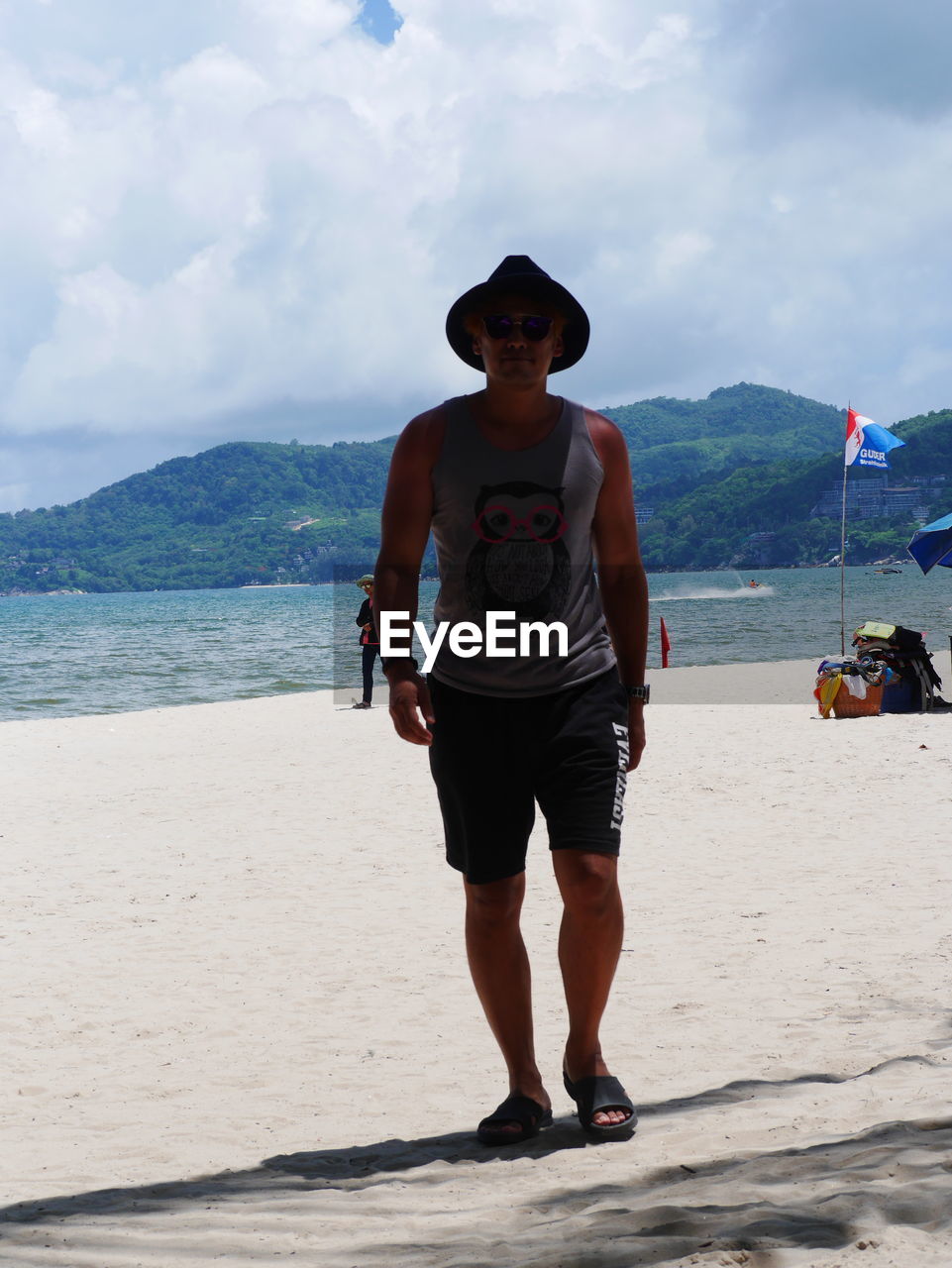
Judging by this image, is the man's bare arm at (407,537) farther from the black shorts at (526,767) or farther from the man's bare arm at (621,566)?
the man's bare arm at (621,566)

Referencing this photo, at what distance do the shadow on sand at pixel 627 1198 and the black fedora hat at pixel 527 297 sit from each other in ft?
6.01

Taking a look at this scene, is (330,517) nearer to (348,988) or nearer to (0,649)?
(0,649)

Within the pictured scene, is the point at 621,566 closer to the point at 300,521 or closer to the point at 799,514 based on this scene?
the point at 799,514

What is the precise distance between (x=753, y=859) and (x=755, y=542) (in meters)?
147

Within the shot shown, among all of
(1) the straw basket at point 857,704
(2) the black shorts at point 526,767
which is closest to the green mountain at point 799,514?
(1) the straw basket at point 857,704

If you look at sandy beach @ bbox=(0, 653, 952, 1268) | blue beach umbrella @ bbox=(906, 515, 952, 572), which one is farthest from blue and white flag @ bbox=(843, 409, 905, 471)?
sandy beach @ bbox=(0, 653, 952, 1268)

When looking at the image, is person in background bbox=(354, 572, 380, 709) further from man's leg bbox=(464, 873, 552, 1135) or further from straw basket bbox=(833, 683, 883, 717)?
man's leg bbox=(464, 873, 552, 1135)

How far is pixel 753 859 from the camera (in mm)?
6426

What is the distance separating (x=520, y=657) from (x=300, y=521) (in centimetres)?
17613

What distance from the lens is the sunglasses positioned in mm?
2932

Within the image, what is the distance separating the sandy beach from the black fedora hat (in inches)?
73.5

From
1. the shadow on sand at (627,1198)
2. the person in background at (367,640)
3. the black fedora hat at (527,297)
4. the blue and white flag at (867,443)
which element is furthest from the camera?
the blue and white flag at (867,443)

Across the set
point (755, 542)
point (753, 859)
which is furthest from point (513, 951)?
point (755, 542)

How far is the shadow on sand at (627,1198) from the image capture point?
7.16ft
